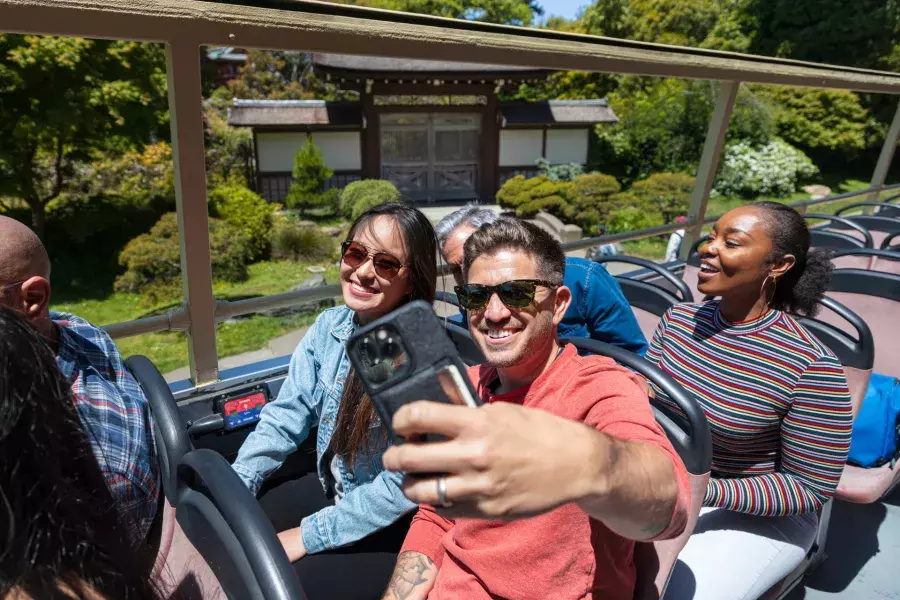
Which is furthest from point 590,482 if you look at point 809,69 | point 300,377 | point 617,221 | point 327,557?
point 617,221

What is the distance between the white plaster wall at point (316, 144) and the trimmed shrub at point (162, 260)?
251 inches

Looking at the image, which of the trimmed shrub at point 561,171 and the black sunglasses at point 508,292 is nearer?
the black sunglasses at point 508,292

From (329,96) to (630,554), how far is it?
21.8m

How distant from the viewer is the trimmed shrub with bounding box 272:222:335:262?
11250 millimetres

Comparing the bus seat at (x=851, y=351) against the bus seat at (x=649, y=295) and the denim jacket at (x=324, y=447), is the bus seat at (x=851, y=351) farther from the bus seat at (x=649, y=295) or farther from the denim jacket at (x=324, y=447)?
the denim jacket at (x=324, y=447)

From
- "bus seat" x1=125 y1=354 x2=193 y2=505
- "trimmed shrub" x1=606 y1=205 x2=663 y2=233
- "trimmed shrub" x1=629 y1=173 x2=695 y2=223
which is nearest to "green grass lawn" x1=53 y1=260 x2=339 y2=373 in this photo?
"bus seat" x1=125 y1=354 x2=193 y2=505

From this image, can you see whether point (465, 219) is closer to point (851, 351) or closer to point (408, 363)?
point (851, 351)

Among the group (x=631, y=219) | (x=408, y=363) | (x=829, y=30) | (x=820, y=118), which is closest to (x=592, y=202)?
(x=631, y=219)

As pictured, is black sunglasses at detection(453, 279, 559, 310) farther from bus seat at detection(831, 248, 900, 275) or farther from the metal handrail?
bus seat at detection(831, 248, 900, 275)

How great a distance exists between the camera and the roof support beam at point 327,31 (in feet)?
4.77

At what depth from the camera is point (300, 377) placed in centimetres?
180

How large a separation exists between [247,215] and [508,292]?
1076 cm

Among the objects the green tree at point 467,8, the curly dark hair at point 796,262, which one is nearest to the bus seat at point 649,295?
the curly dark hair at point 796,262

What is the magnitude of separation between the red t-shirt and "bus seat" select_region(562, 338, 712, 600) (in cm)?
4
